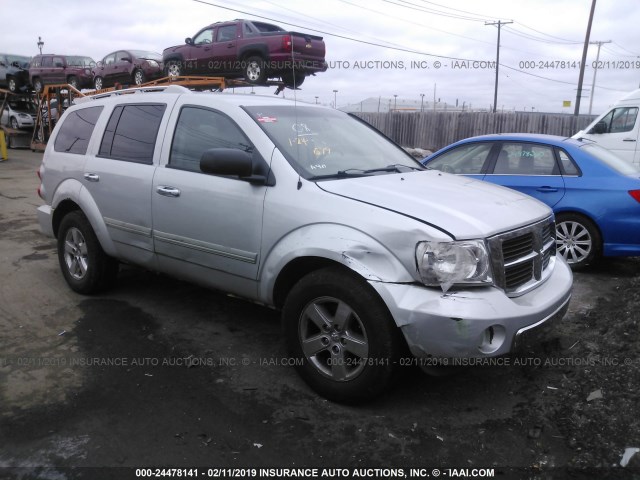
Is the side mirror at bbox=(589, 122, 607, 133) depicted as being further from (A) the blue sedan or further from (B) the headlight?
(B) the headlight

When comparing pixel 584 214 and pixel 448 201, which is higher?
pixel 448 201

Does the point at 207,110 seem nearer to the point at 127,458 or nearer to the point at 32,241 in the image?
the point at 127,458

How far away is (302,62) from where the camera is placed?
39.3 ft

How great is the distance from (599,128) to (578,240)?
301 inches

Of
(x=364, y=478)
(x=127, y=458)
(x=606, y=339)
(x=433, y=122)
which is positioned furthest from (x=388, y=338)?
(x=433, y=122)

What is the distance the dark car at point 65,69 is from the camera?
63.6ft

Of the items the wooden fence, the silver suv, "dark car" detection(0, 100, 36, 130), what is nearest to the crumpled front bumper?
the silver suv

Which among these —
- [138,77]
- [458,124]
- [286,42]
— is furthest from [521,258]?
[458,124]

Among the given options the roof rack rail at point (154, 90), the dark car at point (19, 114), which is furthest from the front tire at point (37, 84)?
the roof rack rail at point (154, 90)

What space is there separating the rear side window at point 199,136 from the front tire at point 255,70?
837 cm

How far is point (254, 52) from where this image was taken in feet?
39.9

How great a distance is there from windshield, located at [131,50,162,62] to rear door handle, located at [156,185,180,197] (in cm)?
1300

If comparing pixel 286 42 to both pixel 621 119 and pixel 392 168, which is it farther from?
pixel 392 168

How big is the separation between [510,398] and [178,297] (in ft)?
10.5
